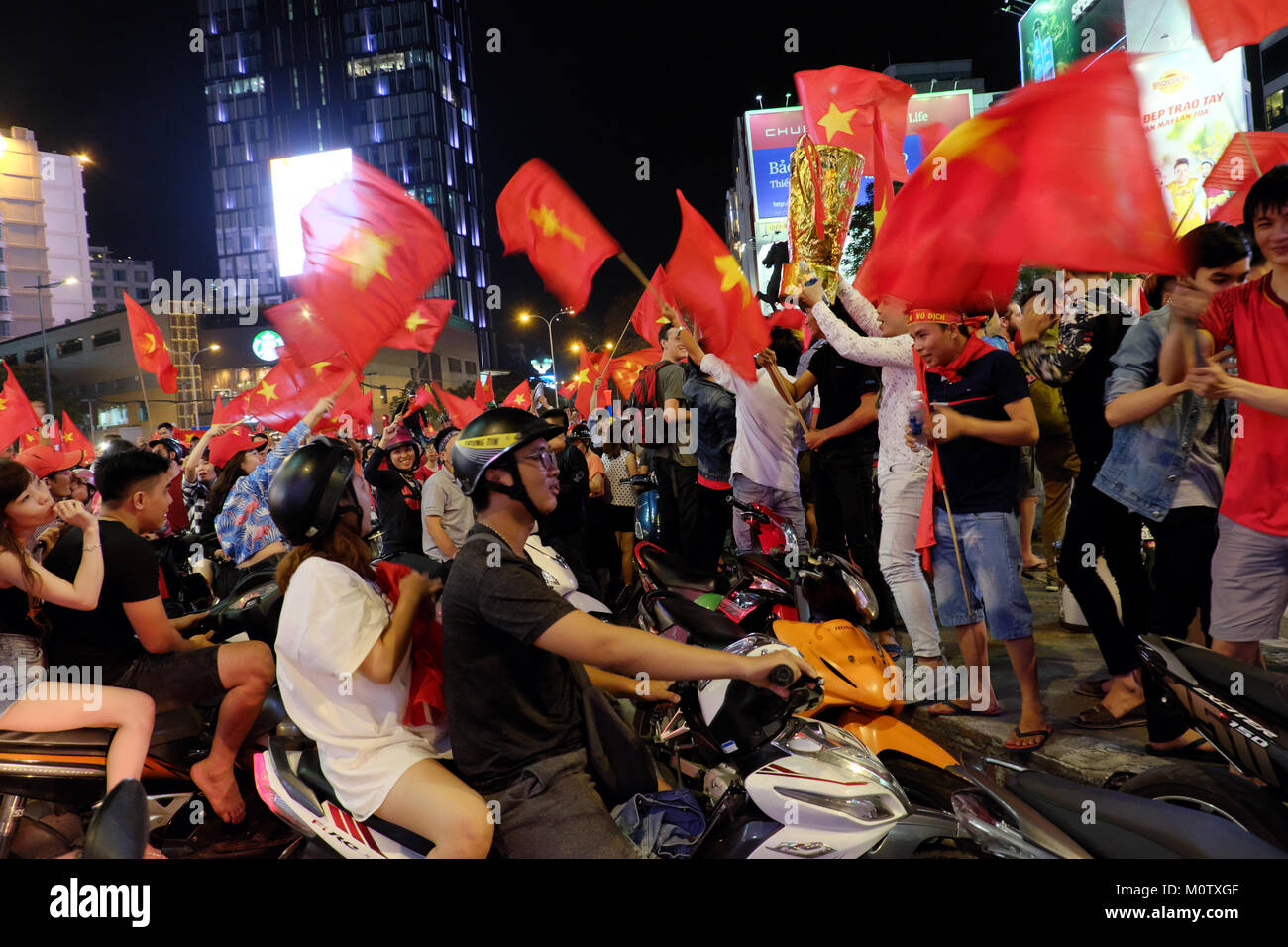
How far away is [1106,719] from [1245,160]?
2778 millimetres

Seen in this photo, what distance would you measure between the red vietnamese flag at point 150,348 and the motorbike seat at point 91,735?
6.96 meters

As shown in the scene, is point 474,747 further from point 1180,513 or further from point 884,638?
point 884,638

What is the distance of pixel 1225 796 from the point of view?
238 centimetres

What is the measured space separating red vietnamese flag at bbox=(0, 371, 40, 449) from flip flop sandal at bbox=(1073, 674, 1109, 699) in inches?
337

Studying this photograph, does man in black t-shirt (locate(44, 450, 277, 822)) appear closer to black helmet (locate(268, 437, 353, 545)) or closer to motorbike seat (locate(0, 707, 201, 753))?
motorbike seat (locate(0, 707, 201, 753))

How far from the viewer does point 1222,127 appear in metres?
21.3

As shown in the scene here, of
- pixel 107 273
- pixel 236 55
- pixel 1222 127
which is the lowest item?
pixel 1222 127

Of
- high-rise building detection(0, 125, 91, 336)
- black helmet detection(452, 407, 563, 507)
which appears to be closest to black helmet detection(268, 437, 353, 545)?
black helmet detection(452, 407, 563, 507)

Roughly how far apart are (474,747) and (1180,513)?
3.18 meters

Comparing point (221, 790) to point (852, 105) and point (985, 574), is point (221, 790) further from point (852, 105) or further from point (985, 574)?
point (852, 105)

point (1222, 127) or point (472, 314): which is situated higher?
point (472, 314)

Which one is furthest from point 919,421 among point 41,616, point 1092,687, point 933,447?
point 41,616

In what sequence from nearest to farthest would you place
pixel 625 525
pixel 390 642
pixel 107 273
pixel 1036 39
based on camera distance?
1. pixel 390 642
2. pixel 625 525
3. pixel 1036 39
4. pixel 107 273

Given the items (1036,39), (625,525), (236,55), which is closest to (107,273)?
(236,55)
